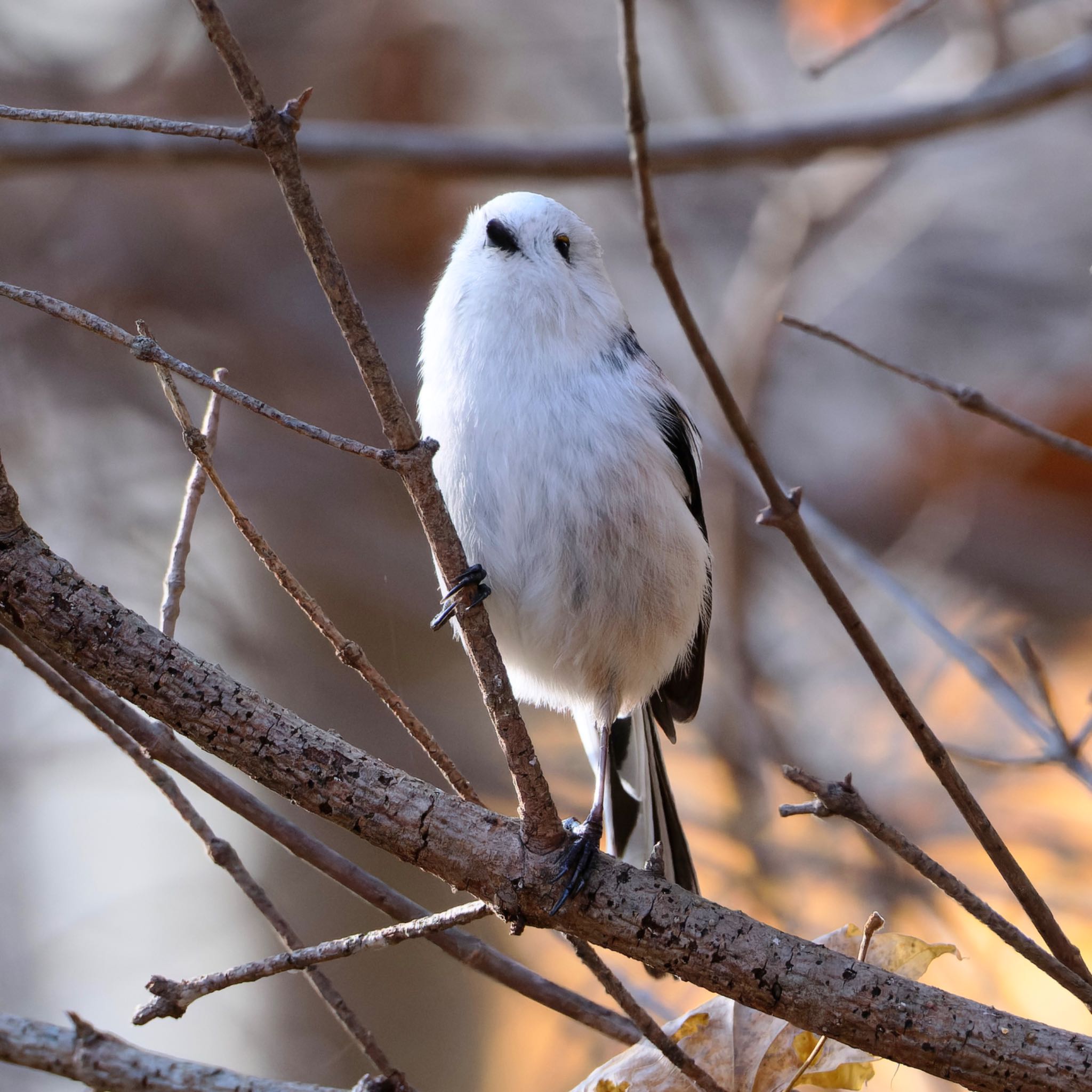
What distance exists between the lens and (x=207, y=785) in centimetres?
89

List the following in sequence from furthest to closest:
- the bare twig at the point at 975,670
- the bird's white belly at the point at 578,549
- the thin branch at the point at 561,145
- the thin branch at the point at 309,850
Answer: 1. the thin branch at the point at 561,145
2. the bird's white belly at the point at 578,549
3. the bare twig at the point at 975,670
4. the thin branch at the point at 309,850

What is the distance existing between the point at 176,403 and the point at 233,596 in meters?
1.85

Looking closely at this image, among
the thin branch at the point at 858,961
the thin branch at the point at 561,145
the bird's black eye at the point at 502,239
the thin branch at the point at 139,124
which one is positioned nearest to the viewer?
the thin branch at the point at 139,124

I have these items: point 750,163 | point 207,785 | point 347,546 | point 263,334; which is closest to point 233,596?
point 347,546

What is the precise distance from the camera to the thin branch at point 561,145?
1.94 meters

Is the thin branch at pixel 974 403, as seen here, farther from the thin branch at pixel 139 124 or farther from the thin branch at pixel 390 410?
the thin branch at pixel 139 124

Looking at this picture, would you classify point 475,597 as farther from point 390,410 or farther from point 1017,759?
point 1017,759

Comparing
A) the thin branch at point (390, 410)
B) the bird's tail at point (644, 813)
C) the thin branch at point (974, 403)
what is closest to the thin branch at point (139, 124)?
the thin branch at point (390, 410)

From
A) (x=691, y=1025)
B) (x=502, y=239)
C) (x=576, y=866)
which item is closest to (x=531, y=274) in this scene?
(x=502, y=239)

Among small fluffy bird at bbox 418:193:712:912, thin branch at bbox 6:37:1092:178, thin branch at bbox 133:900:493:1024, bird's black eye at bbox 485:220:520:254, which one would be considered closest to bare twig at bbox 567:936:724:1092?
thin branch at bbox 133:900:493:1024

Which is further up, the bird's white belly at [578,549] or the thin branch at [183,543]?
the bird's white belly at [578,549]

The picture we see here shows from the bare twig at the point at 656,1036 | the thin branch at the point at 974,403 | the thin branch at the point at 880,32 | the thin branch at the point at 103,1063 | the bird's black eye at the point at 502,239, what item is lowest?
the thin branch at the point at 103,1063

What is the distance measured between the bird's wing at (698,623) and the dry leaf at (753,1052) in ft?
1.93

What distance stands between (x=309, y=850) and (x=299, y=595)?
0.24 metres
